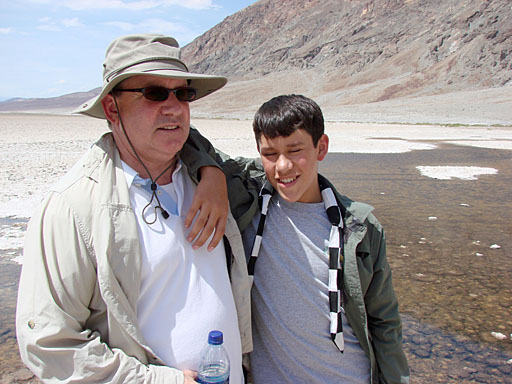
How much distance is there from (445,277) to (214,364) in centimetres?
388

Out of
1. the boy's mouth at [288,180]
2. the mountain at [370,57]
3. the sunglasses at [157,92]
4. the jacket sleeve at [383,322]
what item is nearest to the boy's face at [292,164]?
the boy's mouth at [288,180]

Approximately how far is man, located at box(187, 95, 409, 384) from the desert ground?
1.42 metres

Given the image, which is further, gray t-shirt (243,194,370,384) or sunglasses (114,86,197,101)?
gray t-shirt (243,194,370,384)

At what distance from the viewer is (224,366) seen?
1881mm

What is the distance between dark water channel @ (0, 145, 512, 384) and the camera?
358cm

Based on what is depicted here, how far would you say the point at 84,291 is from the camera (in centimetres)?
171

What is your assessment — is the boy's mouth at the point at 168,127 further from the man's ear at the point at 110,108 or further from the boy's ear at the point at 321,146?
the boy's ear at the point at 321,146

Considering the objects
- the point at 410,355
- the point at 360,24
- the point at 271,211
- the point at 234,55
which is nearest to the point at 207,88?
the point at 271,211

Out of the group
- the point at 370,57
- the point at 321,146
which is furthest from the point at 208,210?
the point at 370,57

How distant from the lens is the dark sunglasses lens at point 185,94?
2.11 m

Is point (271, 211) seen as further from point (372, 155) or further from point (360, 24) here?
point (360, 24)

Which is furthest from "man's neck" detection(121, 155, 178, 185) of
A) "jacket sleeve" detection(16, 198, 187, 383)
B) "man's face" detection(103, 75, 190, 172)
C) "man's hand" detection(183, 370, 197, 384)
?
"man's hand" detection(183, 370, 197, 384)

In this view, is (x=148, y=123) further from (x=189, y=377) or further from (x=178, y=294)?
(x=189, y=377)

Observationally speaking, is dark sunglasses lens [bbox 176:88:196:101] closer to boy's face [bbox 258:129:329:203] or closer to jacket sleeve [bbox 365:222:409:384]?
boy's face [bbox 258:129:329:203]
